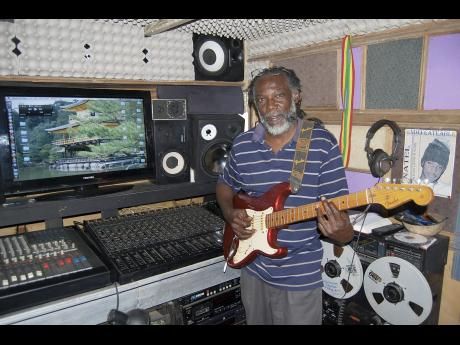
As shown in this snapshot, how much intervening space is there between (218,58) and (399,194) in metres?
1.51

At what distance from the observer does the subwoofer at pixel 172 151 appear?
6.21ft

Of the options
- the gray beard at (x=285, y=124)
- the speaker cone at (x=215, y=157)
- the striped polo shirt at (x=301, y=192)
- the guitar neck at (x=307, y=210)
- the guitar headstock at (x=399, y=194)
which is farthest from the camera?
the speaker cone at (x=215, y=157)

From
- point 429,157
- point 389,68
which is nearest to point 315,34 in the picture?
point 389,68

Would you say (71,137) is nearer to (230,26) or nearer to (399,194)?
(230,26)

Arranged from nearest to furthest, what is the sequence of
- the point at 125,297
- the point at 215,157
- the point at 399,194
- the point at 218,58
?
the point at 399,194 → the point at 125,297 → the point at 215,157 → the point at 218,58

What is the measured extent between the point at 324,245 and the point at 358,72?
0.99 meters

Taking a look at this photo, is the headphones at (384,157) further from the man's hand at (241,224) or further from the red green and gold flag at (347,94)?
the man's hand at (241,224)

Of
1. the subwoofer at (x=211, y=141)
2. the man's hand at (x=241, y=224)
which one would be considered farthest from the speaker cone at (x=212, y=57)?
the man's hand at (x=241, y=224)

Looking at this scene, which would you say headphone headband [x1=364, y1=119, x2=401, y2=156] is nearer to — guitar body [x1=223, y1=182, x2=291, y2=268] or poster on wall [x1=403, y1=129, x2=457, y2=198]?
poster on wall [x1=403, y1=129, x2=457, y2=198]

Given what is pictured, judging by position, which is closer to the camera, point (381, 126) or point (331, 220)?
point (331, 220)

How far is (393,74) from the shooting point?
1.67 metres

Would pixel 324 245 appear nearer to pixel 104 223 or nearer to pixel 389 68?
pixel 389 68

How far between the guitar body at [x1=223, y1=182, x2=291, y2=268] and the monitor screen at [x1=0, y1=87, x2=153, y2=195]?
66 centimetres

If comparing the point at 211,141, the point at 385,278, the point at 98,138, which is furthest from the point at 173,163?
the point at 385,278
